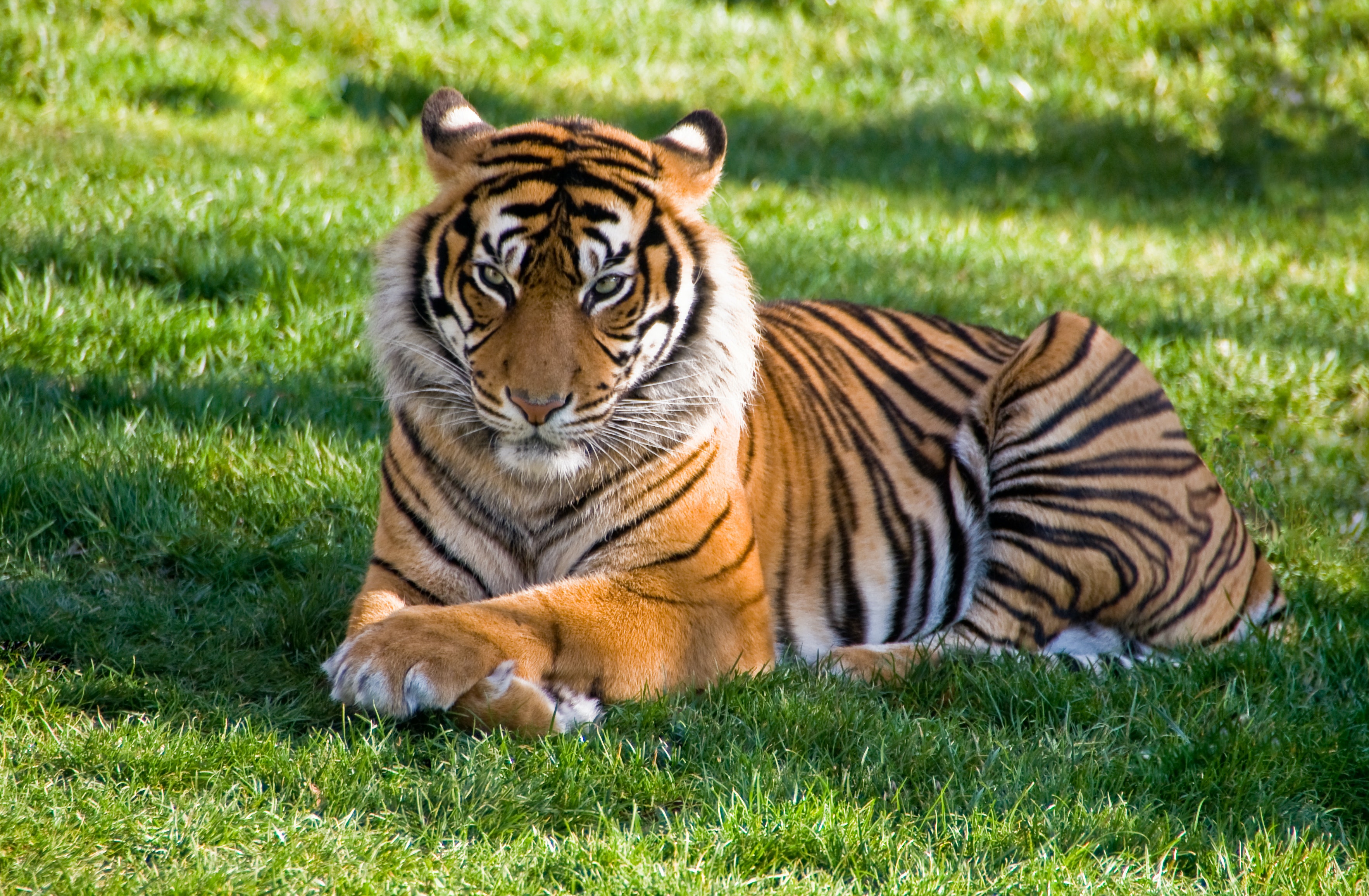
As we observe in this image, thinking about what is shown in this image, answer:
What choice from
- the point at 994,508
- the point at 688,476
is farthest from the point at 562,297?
the point at 994,508

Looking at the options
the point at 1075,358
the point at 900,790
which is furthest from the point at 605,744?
the point at 1075,358

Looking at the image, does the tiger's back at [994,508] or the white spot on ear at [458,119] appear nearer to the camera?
the white spot on ear at [458,119]

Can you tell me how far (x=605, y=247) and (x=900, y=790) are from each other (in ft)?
4.80

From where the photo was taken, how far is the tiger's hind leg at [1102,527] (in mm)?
3891

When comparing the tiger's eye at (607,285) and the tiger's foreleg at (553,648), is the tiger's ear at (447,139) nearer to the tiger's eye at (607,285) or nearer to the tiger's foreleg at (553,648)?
the tiger's eye at (607,285)

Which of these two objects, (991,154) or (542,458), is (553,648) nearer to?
(542,458)

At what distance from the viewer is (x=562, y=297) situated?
3.19 metres

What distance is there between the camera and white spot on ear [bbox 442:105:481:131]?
351 cm

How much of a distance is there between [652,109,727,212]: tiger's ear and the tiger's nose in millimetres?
720

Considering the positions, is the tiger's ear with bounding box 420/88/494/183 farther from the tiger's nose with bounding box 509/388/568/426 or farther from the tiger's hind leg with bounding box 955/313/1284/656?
the tiger's hind leg with bounding box 955/313/1284/656

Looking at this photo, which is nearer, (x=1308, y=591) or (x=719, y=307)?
(x=719, y=307)

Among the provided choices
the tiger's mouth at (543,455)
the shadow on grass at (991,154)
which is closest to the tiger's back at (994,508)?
the tiger's mouth at (543,455)

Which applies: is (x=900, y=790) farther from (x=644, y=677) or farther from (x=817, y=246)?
(x=817, y=246)

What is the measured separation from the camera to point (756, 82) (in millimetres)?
9602
